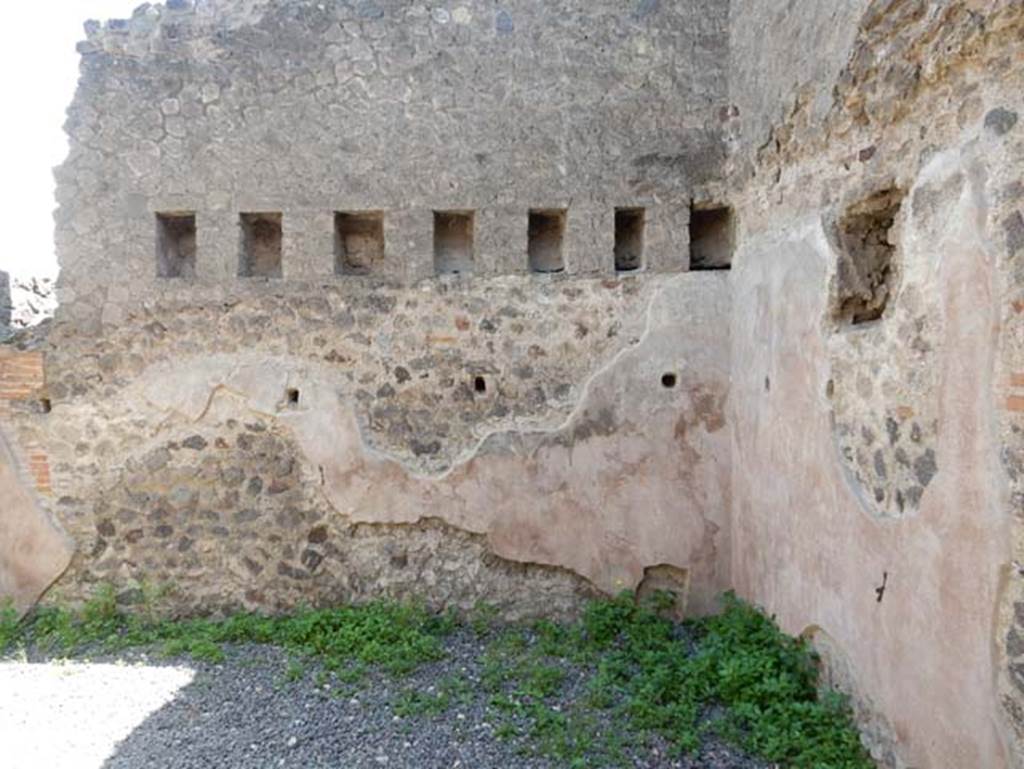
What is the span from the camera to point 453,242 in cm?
445

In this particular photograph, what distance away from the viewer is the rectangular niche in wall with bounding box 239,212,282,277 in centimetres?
443

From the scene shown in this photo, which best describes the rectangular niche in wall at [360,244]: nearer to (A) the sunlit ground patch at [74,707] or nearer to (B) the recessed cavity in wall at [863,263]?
(A) the sunlit ground patch at [74,707]

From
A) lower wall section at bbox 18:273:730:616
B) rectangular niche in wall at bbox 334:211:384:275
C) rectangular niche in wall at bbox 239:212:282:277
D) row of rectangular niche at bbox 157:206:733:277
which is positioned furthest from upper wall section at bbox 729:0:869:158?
rectangular niche in wall at bbox 239:212:282:277

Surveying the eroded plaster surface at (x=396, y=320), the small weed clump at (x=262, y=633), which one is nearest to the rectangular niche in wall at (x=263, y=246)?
the eroded plaster surface at (x=396, y=320)

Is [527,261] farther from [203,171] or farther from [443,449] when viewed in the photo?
[203,171]

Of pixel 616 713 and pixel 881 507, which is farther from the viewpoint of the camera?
pixel 616 713

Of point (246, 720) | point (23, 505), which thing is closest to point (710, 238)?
point (246, 720)

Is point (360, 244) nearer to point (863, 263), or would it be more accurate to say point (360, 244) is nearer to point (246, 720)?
point (246, 720)

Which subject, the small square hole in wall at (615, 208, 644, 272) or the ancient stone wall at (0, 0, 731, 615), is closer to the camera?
the ancient stone wall at (0, 0, 731, 615)

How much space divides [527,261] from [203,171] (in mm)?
2055

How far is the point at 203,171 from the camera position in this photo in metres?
4.29

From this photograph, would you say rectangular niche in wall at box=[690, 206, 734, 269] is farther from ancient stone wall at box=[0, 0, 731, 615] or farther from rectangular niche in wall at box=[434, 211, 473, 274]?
rectangular niche in wall at box=[434, 211, 473, 274]

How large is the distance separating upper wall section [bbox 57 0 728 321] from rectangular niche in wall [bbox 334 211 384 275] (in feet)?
0.53

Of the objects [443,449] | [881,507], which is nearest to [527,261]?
[443,449]
